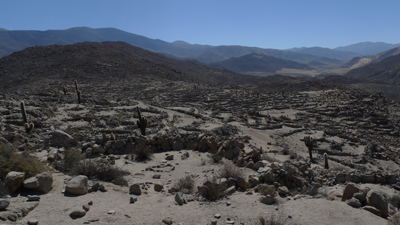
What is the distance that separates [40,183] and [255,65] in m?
175

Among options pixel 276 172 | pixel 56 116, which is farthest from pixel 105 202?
pixel 56 116

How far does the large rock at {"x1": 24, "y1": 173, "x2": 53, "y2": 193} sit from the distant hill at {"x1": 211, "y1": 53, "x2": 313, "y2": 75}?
159414mm

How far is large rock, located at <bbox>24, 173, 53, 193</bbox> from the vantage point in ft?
19.0

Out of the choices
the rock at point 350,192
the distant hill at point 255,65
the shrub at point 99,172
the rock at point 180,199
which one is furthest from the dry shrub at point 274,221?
the distant hill at point 255,65

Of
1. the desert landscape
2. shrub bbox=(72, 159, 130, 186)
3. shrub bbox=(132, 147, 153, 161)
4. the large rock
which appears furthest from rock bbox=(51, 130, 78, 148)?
the large rock

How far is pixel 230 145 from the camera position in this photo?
10.5 meters

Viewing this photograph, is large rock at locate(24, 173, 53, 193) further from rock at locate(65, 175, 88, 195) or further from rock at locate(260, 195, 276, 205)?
rock at locate(260, 195, 276, 205)

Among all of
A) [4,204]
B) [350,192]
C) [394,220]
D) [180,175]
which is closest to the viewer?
[4,204]

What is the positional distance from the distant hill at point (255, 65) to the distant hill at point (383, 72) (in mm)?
54509

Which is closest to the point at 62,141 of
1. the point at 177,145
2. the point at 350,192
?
the point at 177,145

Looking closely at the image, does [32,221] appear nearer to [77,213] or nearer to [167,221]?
[77,213]

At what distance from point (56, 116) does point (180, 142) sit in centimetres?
1089

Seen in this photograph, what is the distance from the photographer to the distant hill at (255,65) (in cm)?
16715

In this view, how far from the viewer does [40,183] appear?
19.3 feet
